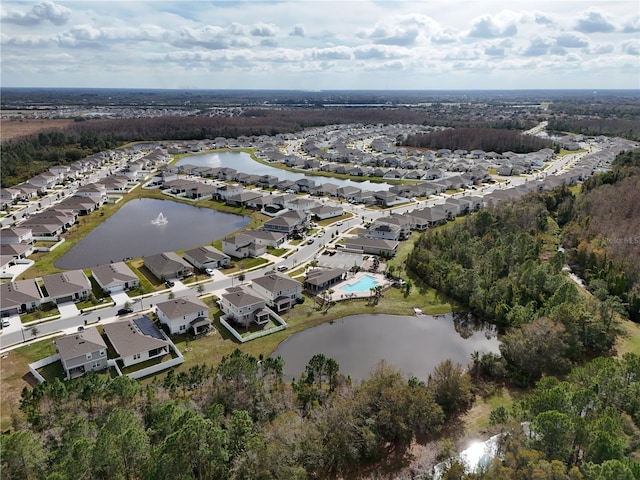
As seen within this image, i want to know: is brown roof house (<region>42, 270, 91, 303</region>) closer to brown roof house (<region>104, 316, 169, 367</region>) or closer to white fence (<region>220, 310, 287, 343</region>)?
brown roof house (<region>104, 316, 169, 367</region>)

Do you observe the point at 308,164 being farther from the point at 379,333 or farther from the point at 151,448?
the point at 151,448

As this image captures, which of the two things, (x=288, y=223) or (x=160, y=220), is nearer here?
(x=288, y=223)

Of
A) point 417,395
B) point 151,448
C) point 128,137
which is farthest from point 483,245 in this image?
point 128,137

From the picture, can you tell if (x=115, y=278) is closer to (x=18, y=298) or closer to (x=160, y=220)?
(x=18, y=298)

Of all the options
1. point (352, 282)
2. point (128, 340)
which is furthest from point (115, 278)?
point (352, 282)

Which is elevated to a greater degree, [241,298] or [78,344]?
[241,298]

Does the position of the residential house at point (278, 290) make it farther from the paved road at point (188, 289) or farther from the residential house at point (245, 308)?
the paved road at point (188, 289)
